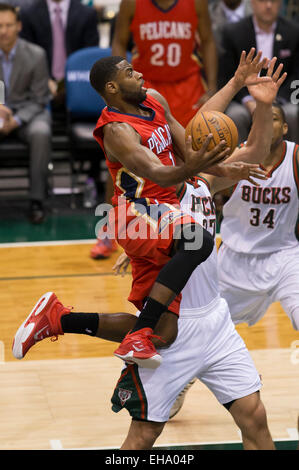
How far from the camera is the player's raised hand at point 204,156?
360cm

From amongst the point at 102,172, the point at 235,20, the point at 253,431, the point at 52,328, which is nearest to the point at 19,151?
the point at 102,172

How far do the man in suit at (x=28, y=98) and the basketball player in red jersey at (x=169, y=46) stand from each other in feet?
3.52

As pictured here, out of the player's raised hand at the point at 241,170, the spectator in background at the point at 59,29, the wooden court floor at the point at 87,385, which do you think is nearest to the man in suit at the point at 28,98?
the spectator in background at the point at 59,29

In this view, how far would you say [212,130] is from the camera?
157 inches

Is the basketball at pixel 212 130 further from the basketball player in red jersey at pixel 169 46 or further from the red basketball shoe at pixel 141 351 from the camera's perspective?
the basketball player in red jersey at pixel 169 46

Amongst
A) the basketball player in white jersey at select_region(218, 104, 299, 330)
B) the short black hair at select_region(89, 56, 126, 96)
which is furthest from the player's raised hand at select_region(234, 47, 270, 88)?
the basketball player in white jersey at select_region(218, 104, 299, 330)

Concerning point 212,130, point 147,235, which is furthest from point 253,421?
point 212,130

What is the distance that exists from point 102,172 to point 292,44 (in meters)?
2.73

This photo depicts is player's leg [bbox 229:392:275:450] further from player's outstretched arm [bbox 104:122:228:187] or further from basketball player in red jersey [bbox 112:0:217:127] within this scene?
basketball player in red jersey [bbox 112:0:217:127]

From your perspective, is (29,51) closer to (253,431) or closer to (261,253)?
(261,253)

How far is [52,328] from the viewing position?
14.9 ft

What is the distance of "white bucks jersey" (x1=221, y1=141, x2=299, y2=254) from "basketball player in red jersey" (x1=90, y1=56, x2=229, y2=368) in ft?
4.07

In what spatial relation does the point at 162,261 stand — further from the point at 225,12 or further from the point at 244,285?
the point at 225,12

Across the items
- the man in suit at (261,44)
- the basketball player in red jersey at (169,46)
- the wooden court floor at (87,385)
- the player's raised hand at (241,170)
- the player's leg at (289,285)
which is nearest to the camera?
the player's raised hand at (241,170)
